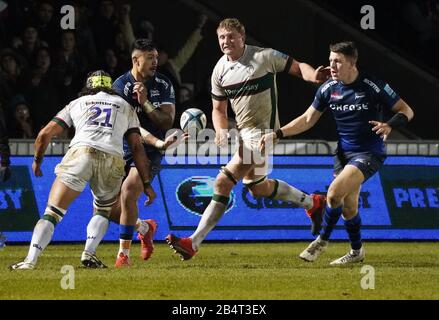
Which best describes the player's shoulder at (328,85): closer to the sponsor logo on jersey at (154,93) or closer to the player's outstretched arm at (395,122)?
the player's outstretched arm at (395,122)

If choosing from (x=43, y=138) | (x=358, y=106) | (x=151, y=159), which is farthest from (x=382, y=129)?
(x=43, y=138)

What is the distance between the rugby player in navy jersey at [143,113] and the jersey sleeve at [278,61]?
3.91 feet

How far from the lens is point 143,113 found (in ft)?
47.4

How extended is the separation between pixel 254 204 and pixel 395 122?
4434 mm

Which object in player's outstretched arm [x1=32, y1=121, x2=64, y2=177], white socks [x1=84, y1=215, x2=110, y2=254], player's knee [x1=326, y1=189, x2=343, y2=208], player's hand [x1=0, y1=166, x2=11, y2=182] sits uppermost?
player's hand [x1=0, y1=166, x2=11, y2=182]

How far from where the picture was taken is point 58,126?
12922 millimetres

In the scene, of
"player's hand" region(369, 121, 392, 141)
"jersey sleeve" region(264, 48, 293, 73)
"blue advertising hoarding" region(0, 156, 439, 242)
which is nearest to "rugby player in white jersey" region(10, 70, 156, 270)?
"jersey sleeve" region(264, 48, 293, 73)

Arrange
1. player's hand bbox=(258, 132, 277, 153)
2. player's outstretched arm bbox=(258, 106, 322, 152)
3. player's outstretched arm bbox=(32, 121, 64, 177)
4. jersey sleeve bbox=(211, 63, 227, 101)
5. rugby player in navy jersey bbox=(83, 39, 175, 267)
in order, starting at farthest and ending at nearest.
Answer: jersey sleeve bbox=(211, 63, 227, 101) < rugby player in navy jersey bbox=(83, 39, 175, 267) < player's outstretched arm bbox=(258, 106, 322, 152) < player's hand bbox=(258, 132, 277, 153) < player's outstretched arm bbox=(32, 121, 64, 177)

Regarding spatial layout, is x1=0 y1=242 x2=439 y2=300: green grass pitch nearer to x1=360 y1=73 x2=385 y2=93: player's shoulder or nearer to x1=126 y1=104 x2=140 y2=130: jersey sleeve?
x1=126 y1=104 x2=140 y2=130: jersey sleeve

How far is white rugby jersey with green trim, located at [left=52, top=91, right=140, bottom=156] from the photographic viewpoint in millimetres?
12977

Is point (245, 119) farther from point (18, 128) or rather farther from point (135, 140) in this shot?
point (18, 128)

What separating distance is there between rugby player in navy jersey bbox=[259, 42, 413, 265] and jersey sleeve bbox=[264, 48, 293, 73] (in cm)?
48

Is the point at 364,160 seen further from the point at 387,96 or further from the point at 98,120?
the point at 98,120
